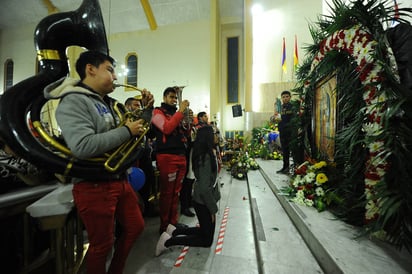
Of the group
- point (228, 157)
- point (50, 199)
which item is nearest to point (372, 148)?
point (50, 199)

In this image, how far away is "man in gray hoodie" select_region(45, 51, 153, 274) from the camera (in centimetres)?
86

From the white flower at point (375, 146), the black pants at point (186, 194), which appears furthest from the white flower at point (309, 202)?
the black pants at point (186, 194)

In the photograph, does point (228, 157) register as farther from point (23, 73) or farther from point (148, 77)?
point (23, 73)

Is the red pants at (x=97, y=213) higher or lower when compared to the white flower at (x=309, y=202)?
higher

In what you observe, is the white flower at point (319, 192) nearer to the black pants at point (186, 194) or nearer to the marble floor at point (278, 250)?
the marble floor at point (278, 250)

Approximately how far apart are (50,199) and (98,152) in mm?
649

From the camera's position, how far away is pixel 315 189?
2.01m

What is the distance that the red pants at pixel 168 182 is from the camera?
184 centimetres

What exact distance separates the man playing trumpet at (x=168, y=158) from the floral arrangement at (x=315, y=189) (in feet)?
4.73

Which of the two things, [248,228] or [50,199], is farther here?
[248,228]

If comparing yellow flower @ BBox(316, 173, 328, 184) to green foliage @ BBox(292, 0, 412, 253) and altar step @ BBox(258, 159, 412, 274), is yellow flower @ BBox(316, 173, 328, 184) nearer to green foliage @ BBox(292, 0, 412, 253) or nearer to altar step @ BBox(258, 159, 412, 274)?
green foliage @ BBox(292, 0, 412, 253)

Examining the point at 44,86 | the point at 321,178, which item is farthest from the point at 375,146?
the point at 44,86

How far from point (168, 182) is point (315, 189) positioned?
170 cm

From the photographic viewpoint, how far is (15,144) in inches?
37.0
